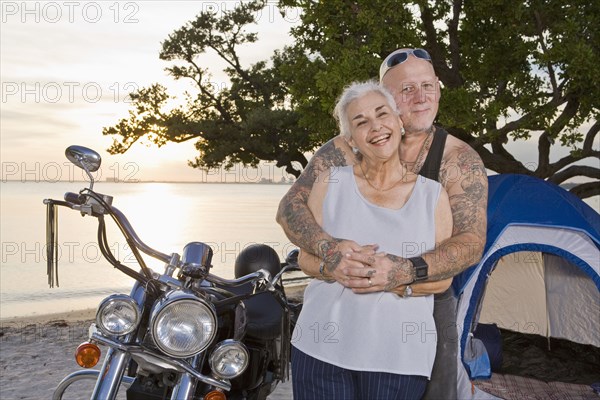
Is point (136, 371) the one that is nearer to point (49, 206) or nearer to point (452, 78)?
point (49, 206)

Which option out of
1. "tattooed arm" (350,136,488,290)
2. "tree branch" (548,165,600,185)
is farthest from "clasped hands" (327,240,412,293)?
"tree branch" (548,165,600,185)

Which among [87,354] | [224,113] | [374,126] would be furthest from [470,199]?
[224,113]

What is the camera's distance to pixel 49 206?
2406 mm

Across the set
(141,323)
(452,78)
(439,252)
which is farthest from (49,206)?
(452,78)

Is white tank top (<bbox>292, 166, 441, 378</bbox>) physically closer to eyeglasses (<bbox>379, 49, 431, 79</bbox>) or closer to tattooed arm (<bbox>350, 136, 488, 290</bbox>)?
tattooed arm (<bbox>350, 136, 488, 290</bbox>)

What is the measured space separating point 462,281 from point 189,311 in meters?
3.36

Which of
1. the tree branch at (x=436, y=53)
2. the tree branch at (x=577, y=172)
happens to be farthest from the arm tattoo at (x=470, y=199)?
the tree branch at (x=577, y=172)

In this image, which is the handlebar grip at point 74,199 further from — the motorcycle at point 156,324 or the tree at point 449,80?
the tree at point 449,80

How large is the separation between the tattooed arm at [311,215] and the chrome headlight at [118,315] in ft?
2.03

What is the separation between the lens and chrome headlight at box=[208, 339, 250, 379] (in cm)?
254

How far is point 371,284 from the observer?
1.88 m

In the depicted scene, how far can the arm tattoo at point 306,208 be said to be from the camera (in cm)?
204

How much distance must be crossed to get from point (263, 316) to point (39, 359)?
14.8 ft

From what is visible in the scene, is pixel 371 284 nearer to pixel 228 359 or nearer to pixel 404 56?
pixel 228 359
